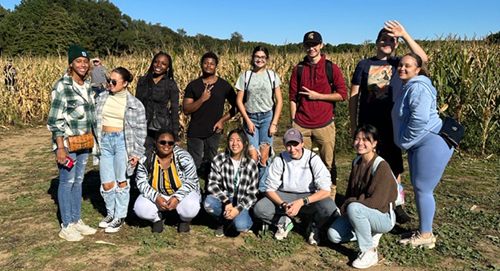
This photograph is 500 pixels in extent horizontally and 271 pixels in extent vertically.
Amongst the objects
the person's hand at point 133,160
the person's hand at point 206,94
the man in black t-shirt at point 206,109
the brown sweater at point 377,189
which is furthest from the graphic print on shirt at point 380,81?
the person's hand at point 133,160

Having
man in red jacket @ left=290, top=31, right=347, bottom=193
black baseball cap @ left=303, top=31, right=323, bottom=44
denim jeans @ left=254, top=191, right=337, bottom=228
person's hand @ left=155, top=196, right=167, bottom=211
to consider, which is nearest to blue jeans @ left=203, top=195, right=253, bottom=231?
denim jeans @ left=254, top=191, right=337, bottom=228

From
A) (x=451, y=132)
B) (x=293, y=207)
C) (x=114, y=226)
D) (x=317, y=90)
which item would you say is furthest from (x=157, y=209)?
(x=451, y=132)

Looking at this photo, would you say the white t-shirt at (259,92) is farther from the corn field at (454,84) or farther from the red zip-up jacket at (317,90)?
the corn field at (454,84)

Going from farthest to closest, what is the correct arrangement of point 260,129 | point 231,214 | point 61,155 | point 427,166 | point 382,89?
1. point 260,129
2. point 382,89
3. point 231,214
4. point 61,155
5. point 427,166

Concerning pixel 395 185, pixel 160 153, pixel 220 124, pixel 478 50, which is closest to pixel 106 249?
pixel 160 153

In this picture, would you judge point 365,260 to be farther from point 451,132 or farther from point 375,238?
point 451,132

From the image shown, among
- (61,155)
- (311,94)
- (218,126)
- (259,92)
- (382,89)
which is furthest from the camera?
(218,126)

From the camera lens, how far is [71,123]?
357 centimetres

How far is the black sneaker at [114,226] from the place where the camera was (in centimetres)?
400

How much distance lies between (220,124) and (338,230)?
1.94m

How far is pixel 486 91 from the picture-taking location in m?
6.84

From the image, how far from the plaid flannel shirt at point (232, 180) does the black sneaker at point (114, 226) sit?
1.08m

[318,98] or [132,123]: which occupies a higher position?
[318,98]

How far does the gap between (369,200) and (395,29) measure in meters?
1.65
